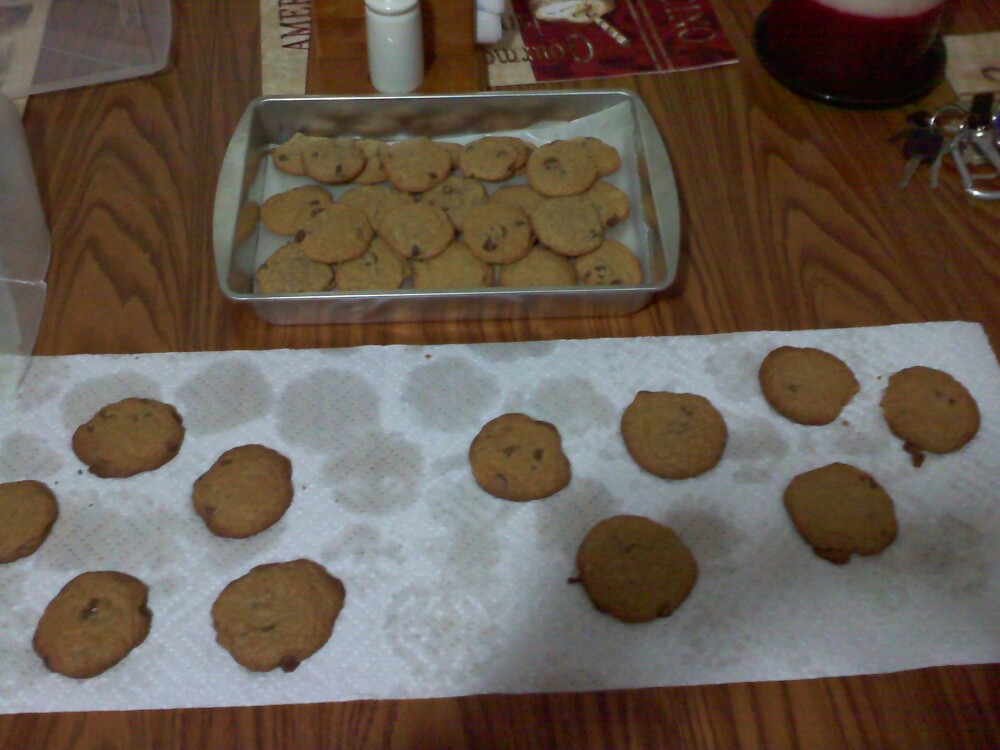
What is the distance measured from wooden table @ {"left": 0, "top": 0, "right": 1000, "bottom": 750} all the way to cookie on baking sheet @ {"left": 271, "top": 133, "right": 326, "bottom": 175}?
96 millimetres

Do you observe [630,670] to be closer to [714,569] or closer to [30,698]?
[714,569]

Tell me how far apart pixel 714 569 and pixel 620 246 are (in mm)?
346

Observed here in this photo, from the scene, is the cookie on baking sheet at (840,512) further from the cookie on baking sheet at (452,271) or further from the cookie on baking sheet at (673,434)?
the cookie on baking sheet at (452,271)

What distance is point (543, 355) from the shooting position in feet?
2.48

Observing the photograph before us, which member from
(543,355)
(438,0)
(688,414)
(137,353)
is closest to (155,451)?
(137,353)

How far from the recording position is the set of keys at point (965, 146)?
0.89 meters

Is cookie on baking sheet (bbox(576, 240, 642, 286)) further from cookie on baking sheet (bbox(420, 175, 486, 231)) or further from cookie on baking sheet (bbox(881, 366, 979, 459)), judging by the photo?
cookie on baking sheet (bbox(881, 366, 979, 459))

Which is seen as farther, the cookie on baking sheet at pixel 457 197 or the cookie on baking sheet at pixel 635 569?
the cookie on baking sheet at pixel 457 197

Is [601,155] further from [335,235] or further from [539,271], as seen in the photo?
[335,235]

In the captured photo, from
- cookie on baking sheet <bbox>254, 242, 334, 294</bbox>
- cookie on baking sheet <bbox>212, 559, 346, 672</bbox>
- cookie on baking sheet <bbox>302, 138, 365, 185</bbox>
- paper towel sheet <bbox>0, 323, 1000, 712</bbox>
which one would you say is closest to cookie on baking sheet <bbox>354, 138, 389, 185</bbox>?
cookie on baking sheet <bbox>302, 138, 365, 185</bbox>

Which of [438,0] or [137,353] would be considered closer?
[137,353]

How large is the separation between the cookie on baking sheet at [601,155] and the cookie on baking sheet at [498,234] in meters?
0.11

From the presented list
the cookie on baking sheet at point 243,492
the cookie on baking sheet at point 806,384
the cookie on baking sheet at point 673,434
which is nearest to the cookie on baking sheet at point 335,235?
the cookie on baking sheet at point 243,492

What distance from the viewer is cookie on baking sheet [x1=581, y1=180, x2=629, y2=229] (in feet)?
2.72
